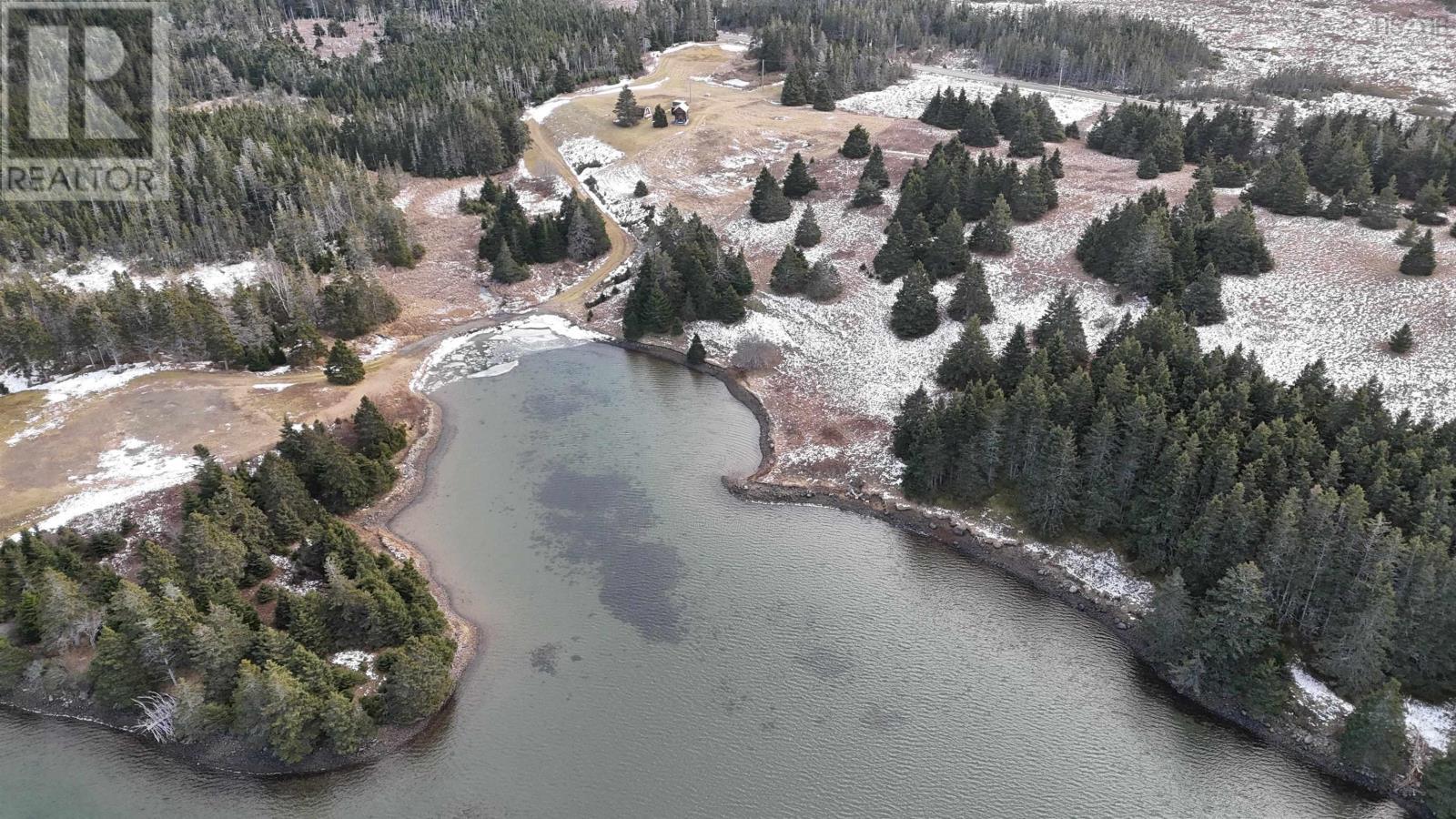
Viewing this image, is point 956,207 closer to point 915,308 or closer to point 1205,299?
point 915,308

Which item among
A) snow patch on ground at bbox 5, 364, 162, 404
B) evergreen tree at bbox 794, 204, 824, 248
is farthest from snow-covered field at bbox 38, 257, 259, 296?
evergreen tree at bbox 794, 204, 824, 248

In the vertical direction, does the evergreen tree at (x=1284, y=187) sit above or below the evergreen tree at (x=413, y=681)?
above

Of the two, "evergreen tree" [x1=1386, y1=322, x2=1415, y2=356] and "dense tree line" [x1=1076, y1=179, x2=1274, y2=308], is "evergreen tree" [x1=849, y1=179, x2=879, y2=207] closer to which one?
"dense tree line" [x1=1076, y1=179, x2=1274, y2=308]

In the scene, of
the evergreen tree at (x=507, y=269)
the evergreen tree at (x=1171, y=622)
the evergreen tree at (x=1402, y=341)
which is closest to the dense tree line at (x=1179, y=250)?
the evergreen tree at (x=1402, y=341)

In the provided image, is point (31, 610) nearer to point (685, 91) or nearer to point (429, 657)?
point (429, 657)

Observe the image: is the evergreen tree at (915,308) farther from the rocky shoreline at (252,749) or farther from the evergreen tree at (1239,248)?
the rocky shoreline at (252,749)

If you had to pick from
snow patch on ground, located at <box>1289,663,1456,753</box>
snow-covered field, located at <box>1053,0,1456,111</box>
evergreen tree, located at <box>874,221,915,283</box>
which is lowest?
snow patch on ground, located at <box>1289,663,1456,753</box>
